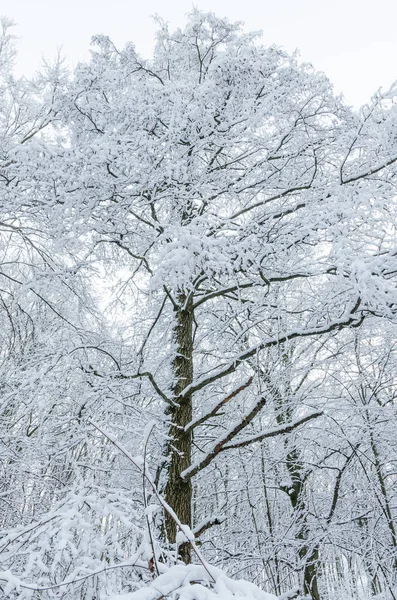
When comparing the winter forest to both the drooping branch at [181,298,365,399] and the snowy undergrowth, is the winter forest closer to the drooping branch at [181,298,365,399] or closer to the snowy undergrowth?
the drooping branch at [181,298,365,399]

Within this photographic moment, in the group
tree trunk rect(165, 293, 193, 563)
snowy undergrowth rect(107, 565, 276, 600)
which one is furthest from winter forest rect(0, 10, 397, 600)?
snowy undergrowth rect(107, 565, 276, 600)

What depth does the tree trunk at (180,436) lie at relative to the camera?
168 inches

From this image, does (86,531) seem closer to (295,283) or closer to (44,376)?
(44,376)

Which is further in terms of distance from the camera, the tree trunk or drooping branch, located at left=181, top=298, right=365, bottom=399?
the tree trunk

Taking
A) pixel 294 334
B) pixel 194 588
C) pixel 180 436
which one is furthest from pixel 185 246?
pixel 180 436

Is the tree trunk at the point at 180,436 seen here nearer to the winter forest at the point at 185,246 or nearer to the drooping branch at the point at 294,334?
the winter forest at the point at 185,246

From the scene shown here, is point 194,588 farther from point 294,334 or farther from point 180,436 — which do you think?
point 180,436

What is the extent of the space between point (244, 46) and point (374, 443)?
4.65 meters

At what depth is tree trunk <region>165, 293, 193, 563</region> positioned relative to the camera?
4.27 m

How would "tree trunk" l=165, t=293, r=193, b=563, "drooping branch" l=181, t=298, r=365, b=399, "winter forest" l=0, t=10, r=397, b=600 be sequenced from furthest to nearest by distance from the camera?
"tree trunk" l=165, t=293, r=193, b=563 < "drooping branch" l=181, t=298, r=365, b=399 < "winter forest" l=0, t=10, r=397, b=600

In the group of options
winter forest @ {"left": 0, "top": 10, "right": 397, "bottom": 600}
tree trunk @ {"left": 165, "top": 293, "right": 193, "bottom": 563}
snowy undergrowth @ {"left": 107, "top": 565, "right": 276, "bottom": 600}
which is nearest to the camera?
snowy undergrowth @ {"left": 107, "top": 565, "right": 276, "bottom": 600}

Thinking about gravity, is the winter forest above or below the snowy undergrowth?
above

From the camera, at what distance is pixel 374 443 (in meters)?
5.41

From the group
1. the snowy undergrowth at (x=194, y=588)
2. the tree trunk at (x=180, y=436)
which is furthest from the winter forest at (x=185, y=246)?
the snowy undergrowth at (x=194, y=588)
